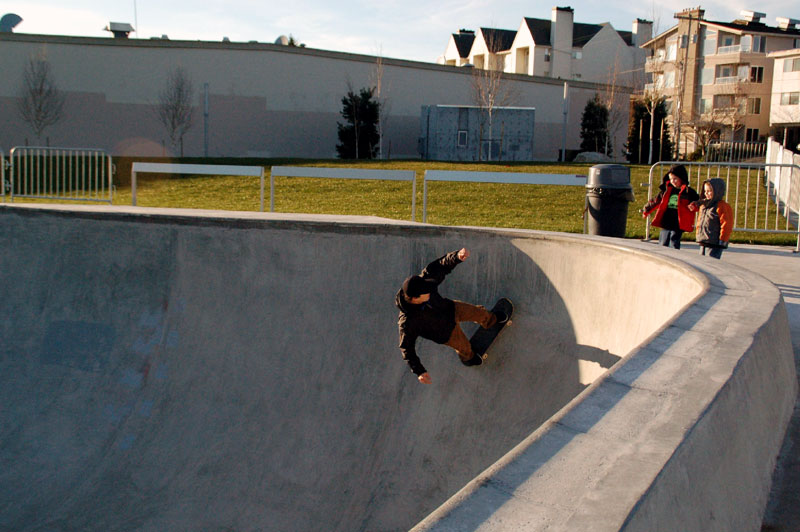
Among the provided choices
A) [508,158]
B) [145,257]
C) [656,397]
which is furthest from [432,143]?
[656,397]

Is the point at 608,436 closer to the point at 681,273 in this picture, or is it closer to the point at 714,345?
the point at 714,345

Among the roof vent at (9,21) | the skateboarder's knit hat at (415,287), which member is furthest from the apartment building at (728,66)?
the skateboarder's knit hat at (415,287)

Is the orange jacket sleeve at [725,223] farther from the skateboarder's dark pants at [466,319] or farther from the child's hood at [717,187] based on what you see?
the skateboarder's dark pants at [466,319]

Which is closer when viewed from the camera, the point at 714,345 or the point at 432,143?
the point at 714,345

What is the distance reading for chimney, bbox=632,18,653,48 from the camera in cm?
7075

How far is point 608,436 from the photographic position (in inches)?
94.7

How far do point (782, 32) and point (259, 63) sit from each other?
149 ft

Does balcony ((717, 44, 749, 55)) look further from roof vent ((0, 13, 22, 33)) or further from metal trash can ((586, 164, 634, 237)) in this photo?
metal trash can ((586, 164, 634, 237))

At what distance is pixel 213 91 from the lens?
35.2 meters

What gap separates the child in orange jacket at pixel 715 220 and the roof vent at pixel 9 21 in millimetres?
37255

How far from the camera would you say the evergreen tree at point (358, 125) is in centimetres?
3716

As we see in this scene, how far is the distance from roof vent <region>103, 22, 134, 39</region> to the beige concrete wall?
5271 millimetres

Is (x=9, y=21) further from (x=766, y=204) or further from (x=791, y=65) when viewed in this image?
(x=791, y=65)

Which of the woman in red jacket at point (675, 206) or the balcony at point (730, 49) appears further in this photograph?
the balcony at point (730, 49)
